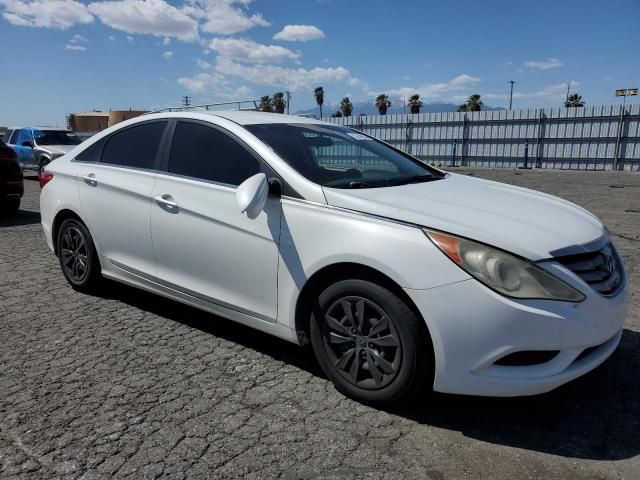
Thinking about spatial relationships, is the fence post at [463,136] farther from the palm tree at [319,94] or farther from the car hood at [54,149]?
the palm tree at [319,94]

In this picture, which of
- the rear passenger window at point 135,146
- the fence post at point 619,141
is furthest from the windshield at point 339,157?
the fence post at point 619,141

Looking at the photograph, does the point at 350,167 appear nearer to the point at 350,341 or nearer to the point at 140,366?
the point at 350,341

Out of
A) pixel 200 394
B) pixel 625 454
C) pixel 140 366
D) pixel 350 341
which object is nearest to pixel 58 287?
pixel 140 366

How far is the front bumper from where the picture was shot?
7.52ft

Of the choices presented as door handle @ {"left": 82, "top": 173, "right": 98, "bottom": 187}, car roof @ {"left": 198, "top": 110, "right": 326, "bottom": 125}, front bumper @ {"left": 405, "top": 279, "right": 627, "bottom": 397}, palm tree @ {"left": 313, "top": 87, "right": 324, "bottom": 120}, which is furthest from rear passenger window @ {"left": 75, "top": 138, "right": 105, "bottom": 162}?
palm tree @ {"left": 313, "top": 87, "right": 324, "bottom": 120}

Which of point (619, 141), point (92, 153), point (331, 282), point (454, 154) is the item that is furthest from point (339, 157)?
point (454, 154)

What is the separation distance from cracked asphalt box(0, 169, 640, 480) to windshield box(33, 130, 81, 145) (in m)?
13.1

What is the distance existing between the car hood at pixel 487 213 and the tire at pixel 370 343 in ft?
1.39

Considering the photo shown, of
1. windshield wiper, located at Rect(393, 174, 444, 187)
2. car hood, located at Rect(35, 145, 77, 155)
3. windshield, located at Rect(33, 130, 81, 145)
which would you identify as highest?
windshield, located at Rect(33, 130, 81, 145)

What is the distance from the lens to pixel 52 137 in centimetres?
1533

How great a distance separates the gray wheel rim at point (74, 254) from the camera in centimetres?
439

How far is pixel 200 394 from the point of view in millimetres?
2910

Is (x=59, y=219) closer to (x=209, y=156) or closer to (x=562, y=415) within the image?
(x=209, y=156)

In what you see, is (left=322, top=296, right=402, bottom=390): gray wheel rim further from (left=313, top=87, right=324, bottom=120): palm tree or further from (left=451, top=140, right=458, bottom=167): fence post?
(left=313, top=87, right=324, bottom=120): palm tree
